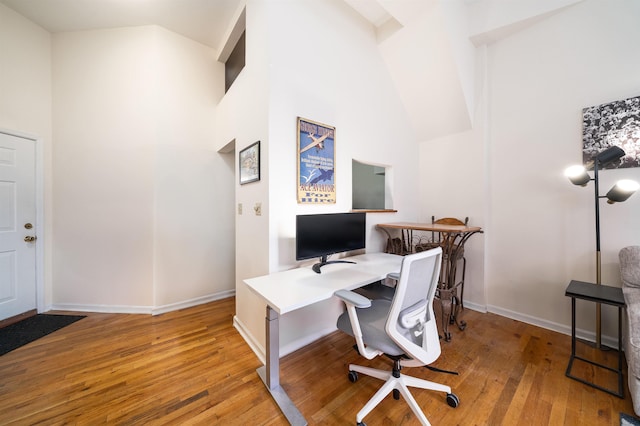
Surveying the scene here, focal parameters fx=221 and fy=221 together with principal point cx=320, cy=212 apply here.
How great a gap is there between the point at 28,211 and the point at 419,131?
498 cm

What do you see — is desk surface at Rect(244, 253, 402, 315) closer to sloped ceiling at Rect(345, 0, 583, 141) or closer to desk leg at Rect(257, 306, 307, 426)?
desk leg at Rect(257, 306, 307, 426)

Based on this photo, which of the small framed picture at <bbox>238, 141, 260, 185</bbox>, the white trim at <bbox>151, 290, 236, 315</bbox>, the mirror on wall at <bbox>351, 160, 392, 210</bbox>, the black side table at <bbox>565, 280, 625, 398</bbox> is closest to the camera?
the black side table at <bbox>565, 280, 625, 398</bbox>

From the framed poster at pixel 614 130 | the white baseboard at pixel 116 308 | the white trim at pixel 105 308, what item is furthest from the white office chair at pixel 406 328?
the white trim at pixel 105 308

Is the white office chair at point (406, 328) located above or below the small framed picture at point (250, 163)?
below

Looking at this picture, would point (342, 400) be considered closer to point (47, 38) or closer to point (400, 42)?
point (400, 42)

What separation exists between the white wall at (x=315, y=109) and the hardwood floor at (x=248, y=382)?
34 cm

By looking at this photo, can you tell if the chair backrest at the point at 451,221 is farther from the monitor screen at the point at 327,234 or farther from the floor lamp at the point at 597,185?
the monitor screen at the point at 327,234

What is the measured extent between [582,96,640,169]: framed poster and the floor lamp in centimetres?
18

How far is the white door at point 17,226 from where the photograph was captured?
2.37 m

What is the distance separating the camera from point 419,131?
126 inches

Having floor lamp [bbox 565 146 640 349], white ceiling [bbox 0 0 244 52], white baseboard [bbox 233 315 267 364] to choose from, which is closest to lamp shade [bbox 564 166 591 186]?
floor lamp [bbox 565 146 640 349]

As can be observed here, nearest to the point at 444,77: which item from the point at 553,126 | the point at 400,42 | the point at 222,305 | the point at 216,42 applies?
the point at 400,42

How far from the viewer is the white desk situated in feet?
4.36

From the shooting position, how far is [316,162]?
2.11 m
